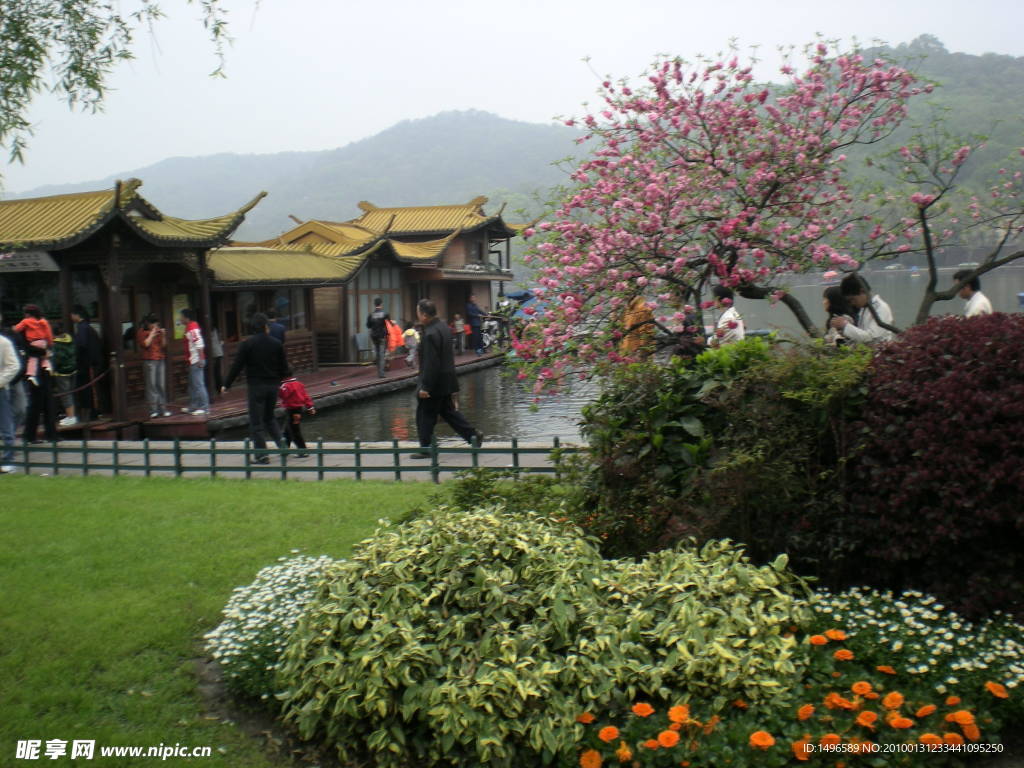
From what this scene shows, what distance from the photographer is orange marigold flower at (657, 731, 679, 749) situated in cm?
376

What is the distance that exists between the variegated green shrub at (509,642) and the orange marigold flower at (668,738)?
11.7 inches

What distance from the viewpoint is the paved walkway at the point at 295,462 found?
9.95m

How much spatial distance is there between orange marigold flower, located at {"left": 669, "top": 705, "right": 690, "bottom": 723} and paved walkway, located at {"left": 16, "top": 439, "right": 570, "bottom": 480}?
531 centimetres

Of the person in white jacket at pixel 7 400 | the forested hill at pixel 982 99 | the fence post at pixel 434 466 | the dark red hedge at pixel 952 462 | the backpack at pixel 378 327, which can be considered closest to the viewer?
the dark red hedge at pixel 952 462

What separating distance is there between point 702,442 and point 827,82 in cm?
538

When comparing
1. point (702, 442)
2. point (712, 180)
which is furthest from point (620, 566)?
point (712, 180)

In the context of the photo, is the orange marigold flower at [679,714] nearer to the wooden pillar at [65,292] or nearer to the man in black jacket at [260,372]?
the man in black jacket at [260,372]

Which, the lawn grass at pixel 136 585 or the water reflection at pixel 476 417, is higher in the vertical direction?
the lawn grass at pixel 136 585

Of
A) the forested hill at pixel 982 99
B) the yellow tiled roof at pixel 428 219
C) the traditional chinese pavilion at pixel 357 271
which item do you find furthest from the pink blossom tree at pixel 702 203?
the yellow tiled roof at pixel 428 219

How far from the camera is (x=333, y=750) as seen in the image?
4.34 m

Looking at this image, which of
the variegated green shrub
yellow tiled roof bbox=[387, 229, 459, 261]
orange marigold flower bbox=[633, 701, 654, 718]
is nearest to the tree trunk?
the variegated green shrub

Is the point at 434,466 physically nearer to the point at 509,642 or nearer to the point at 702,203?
the point at 702,203

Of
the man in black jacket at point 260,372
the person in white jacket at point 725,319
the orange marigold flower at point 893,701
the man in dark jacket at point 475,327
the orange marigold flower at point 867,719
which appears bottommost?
the man in dark jacket at point 475,327

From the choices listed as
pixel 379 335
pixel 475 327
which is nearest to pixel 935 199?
pixel 379 335
